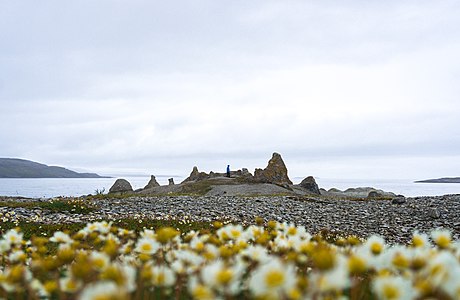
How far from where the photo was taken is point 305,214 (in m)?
21.5

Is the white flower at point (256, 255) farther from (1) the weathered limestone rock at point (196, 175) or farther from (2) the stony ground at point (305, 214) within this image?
(1) the weathered limestone rock at point (196, 175)

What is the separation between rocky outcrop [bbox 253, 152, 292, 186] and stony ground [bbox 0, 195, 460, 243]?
18794 mm

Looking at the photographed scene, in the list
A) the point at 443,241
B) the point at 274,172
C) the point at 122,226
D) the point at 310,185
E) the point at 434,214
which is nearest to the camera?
the point at 443,241

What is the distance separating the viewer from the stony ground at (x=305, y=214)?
17.0m

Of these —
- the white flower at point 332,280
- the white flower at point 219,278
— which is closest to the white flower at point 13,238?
the white flower at point 219,278

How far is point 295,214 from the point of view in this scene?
69.4 ft

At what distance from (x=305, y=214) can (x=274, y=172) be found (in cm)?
2508

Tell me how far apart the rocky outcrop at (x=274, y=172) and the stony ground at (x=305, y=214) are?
18.8 metres

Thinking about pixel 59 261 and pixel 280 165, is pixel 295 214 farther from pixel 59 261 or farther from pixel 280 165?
pixel 280 165

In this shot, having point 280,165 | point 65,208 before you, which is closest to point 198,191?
point 280,165

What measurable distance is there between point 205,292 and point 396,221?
20.6 metres

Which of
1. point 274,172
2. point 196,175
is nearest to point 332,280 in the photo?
point 274,172

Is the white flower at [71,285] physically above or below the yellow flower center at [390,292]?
below

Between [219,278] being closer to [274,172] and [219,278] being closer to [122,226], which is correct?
[122,226]
